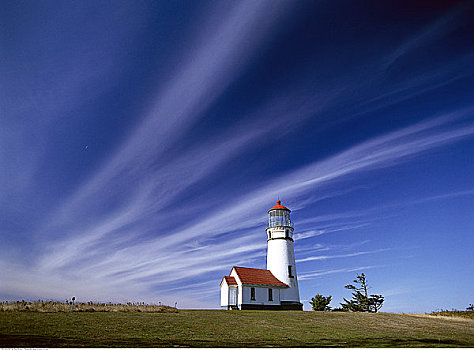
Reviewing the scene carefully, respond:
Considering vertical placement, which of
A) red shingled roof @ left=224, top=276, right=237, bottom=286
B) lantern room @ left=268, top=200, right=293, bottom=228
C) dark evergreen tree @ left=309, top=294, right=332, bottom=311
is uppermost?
lantern room @ left=268, top=200, right=293, bottom=228

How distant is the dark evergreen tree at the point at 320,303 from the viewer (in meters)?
41.1

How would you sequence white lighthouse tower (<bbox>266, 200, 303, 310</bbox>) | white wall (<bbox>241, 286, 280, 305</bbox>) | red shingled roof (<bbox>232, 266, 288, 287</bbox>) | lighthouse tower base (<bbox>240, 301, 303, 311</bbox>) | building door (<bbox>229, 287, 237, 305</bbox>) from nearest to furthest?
1. lighthouse tower base (<bbox>240, 301, 303, 311</bbox>)
2. white wall (<bbox>241, 286, 280, 305</bbox>)
3. building door (<bbox>229, 287, 237, 305</bbox>)
4. red shingled roof (<bbox>232, 266, 288, 287</bbox>)
5. white lighthouse tower (<bbox>266, 200, 303, 310</bbox>)

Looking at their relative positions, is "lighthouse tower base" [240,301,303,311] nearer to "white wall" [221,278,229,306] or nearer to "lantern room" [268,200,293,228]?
"white wall" [221,278,229,306]

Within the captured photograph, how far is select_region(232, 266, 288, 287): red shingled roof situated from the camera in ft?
108

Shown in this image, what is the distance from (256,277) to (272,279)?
7.95 ft

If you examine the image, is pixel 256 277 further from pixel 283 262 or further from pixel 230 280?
pixel 283 262

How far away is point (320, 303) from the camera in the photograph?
41.2 m

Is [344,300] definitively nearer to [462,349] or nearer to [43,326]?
[462,349]

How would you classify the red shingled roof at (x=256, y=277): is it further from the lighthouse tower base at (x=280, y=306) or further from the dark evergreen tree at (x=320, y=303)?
the dark evergreen tree at (x=320, y=303)

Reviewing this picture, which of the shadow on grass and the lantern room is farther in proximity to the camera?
the lantern room

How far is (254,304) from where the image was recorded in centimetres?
3247

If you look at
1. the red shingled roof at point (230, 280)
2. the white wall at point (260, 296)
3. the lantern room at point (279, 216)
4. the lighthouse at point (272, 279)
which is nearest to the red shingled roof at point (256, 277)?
the lighthouse at point (272, 279)

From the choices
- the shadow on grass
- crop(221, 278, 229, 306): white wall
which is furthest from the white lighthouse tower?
the shadow on grass

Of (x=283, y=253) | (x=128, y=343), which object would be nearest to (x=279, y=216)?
(x=283, y=253)
